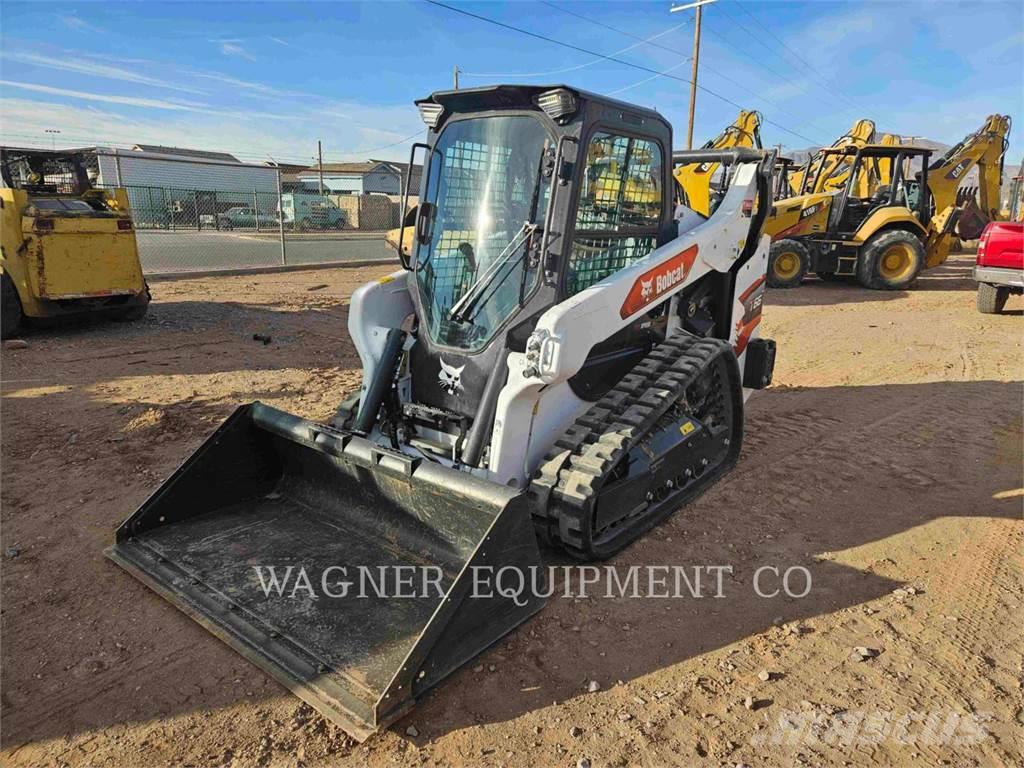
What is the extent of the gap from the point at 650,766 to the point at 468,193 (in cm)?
299

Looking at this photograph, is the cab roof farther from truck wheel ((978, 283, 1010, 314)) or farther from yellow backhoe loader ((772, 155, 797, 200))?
yellow backhoe loader ((772, 155, 797, 200))

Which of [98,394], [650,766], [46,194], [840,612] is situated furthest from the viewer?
[46,194]

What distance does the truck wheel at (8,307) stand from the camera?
8.24 m

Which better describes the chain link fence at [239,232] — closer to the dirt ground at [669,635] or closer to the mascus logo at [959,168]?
the dirt ground at [669,635]

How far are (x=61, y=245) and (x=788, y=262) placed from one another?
12.2 meters

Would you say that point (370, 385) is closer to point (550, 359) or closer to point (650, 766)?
point (550, 359)

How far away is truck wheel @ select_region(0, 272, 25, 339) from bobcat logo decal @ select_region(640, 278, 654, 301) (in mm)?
7936

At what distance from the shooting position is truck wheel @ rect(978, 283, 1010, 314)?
1125cm

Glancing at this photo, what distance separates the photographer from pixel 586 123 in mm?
3566

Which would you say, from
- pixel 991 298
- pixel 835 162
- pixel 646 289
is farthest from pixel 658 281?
pixel 835 162

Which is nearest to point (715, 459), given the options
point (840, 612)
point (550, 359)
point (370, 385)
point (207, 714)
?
point (840, 612)

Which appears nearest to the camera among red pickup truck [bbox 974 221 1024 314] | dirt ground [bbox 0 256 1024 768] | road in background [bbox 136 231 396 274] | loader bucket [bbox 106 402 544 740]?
dirt ground [bbox 0 256 1024 768]

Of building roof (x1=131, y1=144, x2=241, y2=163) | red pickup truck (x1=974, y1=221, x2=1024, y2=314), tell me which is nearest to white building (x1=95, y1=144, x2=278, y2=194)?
building roof (x1=131, y1=144, x2=241, y2=163)

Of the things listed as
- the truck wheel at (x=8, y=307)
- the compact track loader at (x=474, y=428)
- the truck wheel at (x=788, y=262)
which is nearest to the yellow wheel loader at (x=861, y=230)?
the truck wheel at (x=788, y=262)
